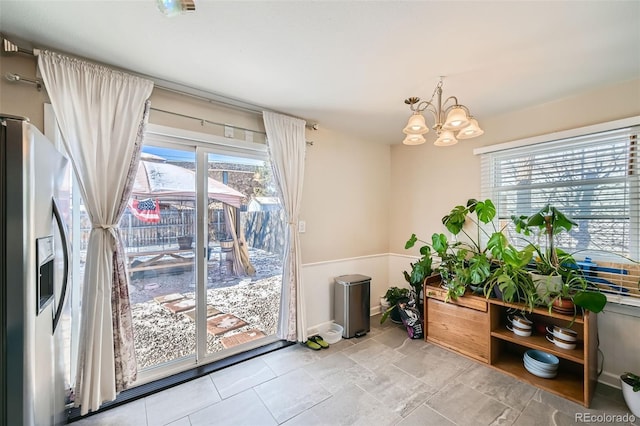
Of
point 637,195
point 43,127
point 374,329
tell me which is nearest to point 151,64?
point 43,127

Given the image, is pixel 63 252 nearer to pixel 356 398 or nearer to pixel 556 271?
pixel 356 398

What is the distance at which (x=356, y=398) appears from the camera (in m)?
1.96

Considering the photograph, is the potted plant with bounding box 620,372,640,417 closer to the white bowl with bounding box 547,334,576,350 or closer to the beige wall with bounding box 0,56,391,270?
the white bowl with bounding box 547,334,576,350

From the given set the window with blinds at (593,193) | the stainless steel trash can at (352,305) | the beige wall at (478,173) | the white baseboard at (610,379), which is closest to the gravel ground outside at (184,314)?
the stainless steel trash can at (352,305)

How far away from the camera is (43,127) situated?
1702mm

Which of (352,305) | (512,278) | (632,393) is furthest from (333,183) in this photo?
(632,393)

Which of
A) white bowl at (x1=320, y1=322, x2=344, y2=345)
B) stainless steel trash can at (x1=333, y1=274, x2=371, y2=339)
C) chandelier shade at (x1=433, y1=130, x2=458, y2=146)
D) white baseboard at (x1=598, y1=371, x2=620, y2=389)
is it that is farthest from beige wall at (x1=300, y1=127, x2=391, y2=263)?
white baseboard at (x1=598, y1=371, x2=620, y2=389)

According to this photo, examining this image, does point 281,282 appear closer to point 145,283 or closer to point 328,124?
point 145,283

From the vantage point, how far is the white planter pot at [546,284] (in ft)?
6.86

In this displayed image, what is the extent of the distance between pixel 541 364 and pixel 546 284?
0.71 meters

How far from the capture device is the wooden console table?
1.96 meters

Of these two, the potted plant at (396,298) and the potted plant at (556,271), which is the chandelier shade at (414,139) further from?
the potted plant at (396,298)

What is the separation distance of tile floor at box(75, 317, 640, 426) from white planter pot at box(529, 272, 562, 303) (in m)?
0.77

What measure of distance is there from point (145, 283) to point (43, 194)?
1287 millimetres
